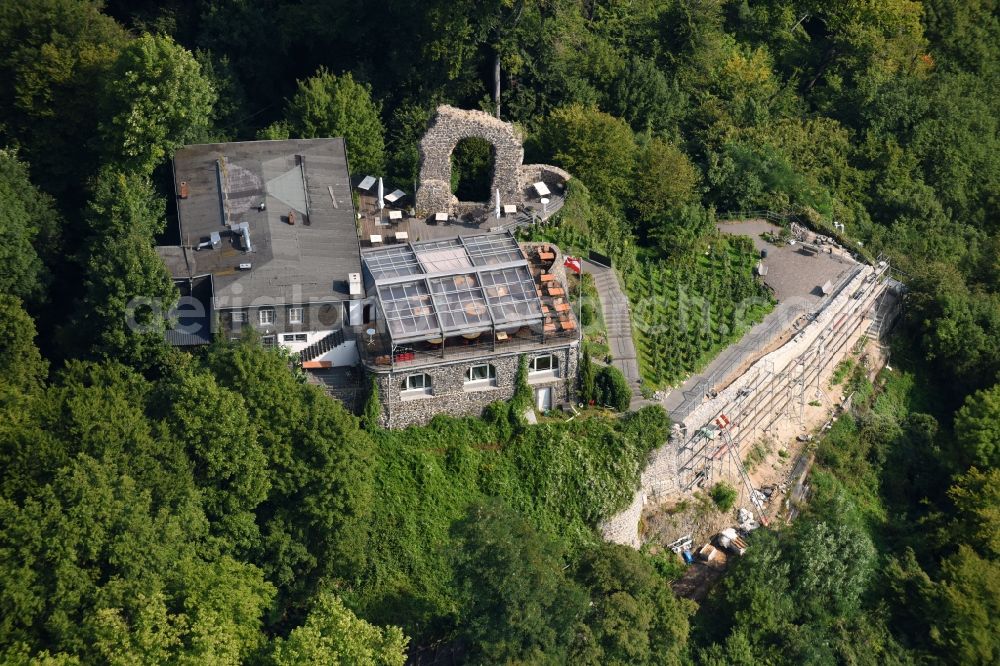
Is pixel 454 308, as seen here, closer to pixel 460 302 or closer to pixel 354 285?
pixel 460 302

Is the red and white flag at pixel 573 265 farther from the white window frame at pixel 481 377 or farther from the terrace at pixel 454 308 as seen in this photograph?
the white window frame at pixel 481 377

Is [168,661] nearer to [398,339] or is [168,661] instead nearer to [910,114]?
[398,339]

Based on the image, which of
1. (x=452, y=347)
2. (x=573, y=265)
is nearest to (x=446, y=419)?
(x=452, y=347)

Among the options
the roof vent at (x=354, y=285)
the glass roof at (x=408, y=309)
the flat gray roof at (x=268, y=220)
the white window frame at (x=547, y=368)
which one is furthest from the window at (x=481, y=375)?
the flat gray roof at (x=268, y=220)

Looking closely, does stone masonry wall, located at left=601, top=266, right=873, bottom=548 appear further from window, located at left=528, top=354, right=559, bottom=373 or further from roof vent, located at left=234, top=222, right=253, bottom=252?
roof vent, located at left=234, top=222, right=253, bottom=252

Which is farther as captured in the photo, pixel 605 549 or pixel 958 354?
pixel 958 354

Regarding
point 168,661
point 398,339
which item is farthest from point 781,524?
point 168,661
